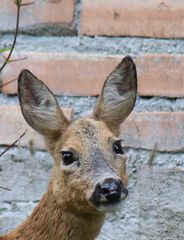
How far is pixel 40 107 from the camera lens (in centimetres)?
605

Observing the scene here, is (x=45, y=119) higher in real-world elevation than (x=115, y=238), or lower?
higher

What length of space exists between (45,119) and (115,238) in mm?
446

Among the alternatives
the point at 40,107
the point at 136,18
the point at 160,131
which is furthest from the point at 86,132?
the point at 136,18

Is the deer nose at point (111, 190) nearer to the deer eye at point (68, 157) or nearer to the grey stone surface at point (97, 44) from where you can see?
the deer eye at point (68, 157)

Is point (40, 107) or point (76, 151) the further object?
point (40, 107)

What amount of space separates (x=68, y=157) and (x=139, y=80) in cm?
37

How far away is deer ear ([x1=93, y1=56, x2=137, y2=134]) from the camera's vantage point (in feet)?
19.8

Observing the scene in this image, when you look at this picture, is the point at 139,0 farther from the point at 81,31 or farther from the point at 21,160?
the point at 21,160

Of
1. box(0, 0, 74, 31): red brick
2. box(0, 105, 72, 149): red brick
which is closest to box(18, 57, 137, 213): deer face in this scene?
box(0, 105, 72, 149): red brick

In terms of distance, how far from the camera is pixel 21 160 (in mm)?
6207

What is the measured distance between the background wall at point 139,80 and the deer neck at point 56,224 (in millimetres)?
204

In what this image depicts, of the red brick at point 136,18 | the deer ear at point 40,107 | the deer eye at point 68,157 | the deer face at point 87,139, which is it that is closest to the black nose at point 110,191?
the deer face at point 87,139

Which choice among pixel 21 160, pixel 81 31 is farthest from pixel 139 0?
pixel 21 160

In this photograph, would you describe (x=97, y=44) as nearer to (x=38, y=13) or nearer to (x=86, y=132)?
(x=38, y=13)
